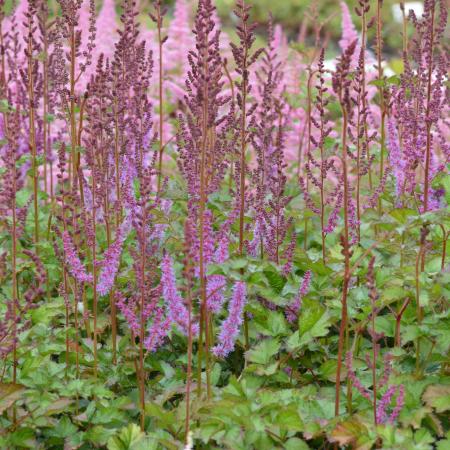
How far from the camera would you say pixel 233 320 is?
2635mm

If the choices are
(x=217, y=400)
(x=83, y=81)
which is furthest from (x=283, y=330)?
(x=83, y=81)

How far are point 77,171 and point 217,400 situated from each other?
3.52ft

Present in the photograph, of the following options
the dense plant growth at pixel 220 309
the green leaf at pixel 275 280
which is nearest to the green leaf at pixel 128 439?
the dense plant growth at pixel 220 309

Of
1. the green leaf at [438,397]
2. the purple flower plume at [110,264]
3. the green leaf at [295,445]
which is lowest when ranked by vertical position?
the green leaf at [295,445]

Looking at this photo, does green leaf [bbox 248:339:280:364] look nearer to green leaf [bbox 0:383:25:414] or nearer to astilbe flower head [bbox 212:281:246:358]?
astilbe flower head [bbox 212:281:246:358]

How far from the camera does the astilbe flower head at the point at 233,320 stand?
2.60m

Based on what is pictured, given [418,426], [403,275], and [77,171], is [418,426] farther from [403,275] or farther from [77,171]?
[77,171]

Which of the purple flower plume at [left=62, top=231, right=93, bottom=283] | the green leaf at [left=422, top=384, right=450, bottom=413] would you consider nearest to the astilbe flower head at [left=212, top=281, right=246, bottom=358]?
the purple flower plume at [left=62, top=231, right=93, bottom=283]

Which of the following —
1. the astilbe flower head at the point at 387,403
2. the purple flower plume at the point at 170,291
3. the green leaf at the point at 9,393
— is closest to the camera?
the astilbe flower head at the point at 387,403

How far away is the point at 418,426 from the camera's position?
2.29 m

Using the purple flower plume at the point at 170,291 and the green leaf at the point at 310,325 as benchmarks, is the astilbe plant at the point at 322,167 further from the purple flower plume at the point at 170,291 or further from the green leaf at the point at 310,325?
the purple flower plume at the point at 170,291

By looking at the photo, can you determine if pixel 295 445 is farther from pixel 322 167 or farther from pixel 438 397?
pixel 322 167

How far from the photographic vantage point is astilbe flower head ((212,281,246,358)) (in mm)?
2596

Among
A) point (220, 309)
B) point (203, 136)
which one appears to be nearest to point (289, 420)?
point (220, 309)
